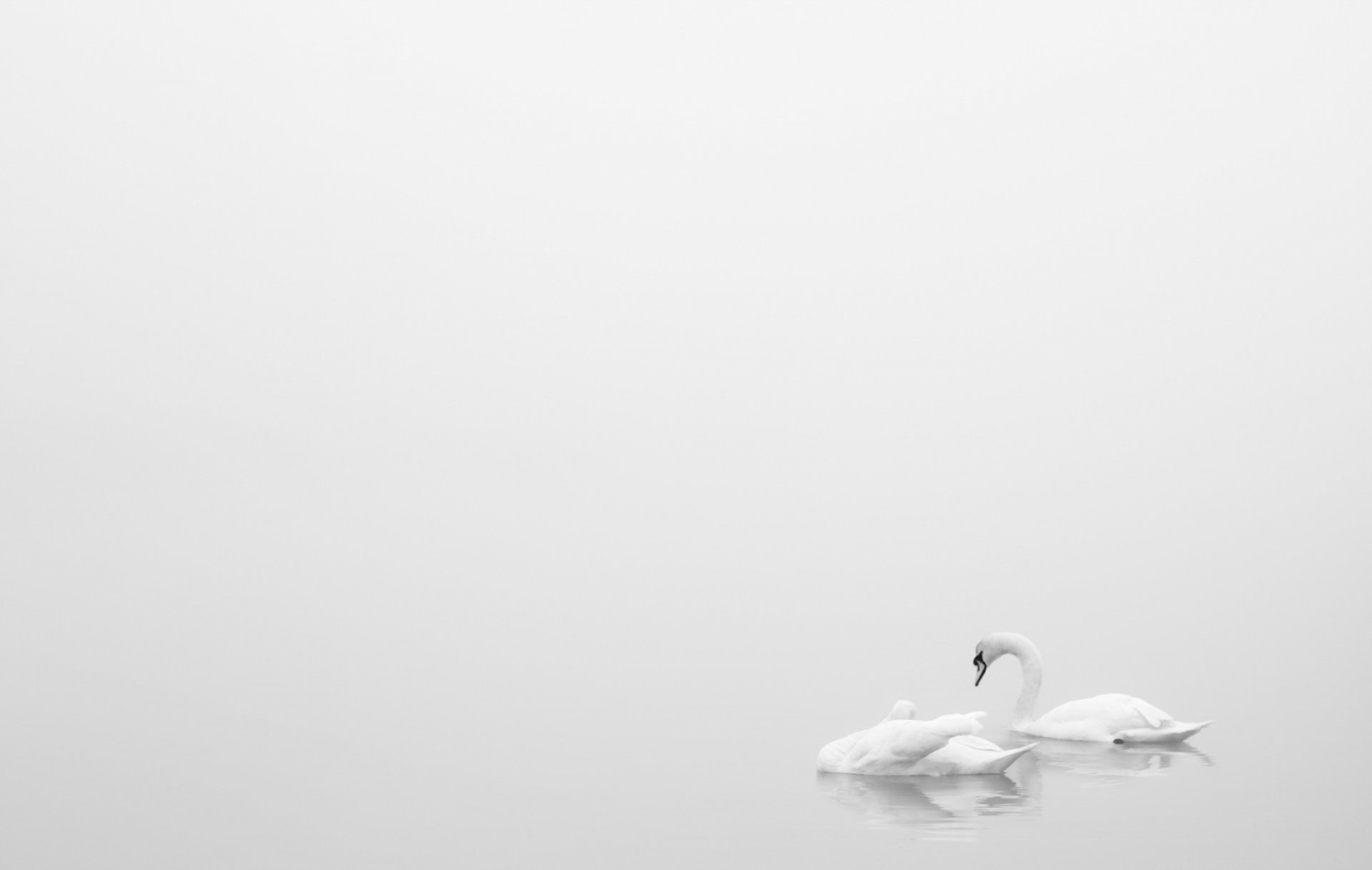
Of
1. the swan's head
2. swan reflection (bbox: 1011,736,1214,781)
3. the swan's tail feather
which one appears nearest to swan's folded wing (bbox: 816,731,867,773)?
the swan's tail feather

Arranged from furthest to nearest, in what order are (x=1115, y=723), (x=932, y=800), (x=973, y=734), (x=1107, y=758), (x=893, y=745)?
1. (x=973, y=734)
2. (x=1115, y=723)
3. (x=1107, y=758)
4. (x=893, y=745)
5. (x=932, y=800)

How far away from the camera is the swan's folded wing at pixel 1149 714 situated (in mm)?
15766

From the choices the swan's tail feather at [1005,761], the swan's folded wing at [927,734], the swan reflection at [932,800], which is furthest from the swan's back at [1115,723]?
→ the swan's folded wing at [927,734]

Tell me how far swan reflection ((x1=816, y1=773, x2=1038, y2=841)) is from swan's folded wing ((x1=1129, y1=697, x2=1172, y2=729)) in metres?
1.97

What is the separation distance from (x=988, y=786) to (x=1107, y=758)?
1775 millimetres

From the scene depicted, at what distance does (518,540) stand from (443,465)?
3664 cm

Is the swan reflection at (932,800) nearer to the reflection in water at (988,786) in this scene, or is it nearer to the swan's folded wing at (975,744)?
the reflection in water at (988,786)

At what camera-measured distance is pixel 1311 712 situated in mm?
17906

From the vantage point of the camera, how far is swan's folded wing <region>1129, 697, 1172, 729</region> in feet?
51.7

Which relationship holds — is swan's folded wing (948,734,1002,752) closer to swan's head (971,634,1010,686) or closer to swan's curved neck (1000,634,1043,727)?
swan's curved neck (1000,634,1043,727)

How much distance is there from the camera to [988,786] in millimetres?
13953

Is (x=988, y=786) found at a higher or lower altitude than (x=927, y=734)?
lower

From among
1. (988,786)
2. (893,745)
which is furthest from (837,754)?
(988,786)

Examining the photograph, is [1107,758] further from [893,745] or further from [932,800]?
[932,800]
